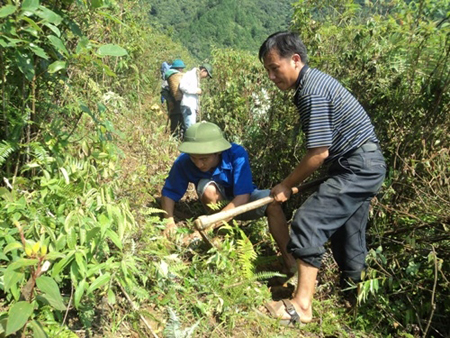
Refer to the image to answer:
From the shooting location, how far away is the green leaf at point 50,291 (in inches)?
58.9

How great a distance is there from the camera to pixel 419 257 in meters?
2.88

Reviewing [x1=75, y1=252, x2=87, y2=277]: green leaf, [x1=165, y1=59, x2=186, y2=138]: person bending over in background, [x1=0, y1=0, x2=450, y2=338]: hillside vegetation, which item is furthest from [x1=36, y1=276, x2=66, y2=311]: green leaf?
[x1=165, y1=59, x2=186, y2=138]: person bending over in background

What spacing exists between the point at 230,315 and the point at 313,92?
5.03 ft

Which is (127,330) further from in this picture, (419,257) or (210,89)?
(210,89)

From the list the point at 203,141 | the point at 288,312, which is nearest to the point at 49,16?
the point at 203,141

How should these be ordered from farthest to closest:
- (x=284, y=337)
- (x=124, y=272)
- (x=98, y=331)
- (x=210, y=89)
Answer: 1. (x=210, y=89)
2. (x=284, y=337)
3. (x=98, y=331)
4. (x=124, y=272)

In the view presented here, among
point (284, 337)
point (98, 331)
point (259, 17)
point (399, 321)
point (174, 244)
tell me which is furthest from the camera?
point (259, 17)

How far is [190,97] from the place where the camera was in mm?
6797

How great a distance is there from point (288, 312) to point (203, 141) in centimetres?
144

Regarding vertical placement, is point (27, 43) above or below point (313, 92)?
above

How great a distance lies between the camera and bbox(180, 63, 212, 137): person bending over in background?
22.2ft

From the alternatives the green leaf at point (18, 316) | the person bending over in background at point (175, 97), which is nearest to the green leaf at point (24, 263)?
the green leaf at point (18, 316)

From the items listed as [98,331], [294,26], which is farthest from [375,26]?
[98,331]

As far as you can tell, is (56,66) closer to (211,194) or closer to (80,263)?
(80,263)
